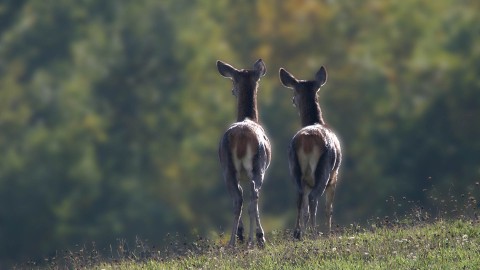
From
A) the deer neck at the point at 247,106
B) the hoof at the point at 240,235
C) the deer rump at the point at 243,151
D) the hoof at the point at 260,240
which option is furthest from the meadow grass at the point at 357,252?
the deer neck at the point at 247,106

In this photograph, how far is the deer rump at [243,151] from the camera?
55.3 feet

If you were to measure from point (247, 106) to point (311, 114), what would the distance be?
920mm

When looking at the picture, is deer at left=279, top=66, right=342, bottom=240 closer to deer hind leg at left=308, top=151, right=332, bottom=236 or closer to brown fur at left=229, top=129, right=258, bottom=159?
deer hind leg at left=308, top=151, right=332, bottom=236

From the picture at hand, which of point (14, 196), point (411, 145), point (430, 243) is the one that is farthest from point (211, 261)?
point (14, 196)

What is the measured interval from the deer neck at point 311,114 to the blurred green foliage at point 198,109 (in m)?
17.6

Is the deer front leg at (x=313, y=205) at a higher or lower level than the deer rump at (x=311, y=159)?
lower

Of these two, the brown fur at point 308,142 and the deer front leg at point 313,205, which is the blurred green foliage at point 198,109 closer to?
the deer front leg at point 313,205

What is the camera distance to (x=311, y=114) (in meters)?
18.6

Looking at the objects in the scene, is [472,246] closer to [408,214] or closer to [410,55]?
[408,214]

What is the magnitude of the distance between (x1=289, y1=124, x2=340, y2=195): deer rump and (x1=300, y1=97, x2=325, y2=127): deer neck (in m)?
1.58

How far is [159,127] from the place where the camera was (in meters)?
44.8

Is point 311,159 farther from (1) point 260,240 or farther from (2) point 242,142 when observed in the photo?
(1) point 260,240

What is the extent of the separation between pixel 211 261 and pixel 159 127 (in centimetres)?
3056

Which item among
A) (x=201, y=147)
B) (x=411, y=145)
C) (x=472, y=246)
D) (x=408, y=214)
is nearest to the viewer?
(x=472, y=246)
